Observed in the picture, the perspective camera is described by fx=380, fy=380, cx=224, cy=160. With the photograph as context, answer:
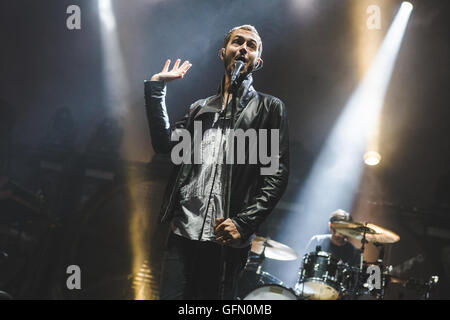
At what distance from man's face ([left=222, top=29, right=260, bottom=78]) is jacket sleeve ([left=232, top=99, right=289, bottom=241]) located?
0.81 ft

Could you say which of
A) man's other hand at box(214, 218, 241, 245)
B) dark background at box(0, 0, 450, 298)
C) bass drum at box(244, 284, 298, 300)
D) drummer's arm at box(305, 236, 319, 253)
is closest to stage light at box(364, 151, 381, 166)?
dark background at box(0, 0, 450, 298)

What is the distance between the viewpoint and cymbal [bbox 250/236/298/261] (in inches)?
190

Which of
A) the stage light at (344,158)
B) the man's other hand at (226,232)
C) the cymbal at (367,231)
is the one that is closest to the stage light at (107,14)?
the stage light at (344,158)

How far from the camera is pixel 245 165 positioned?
1.78m

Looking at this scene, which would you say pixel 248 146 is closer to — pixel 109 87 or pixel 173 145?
pixel 173 145

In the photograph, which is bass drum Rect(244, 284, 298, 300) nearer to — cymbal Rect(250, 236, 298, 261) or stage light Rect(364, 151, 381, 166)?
cymbal Rect(250, 236, 298, 261)

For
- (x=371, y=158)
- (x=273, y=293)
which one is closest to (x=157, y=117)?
(x=273, y=293)

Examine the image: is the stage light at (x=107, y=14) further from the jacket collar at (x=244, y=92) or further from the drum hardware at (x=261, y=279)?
the jacket collar at (x=244, y=92)

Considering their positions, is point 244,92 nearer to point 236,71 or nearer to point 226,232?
point 236,71

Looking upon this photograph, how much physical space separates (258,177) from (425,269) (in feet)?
18.0

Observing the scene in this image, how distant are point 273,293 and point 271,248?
5.58ft

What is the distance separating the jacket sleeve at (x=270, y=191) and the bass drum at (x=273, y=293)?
1.72 m

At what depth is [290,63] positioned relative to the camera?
22.9 feet

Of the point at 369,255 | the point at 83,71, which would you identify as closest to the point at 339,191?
the point at 369,255
